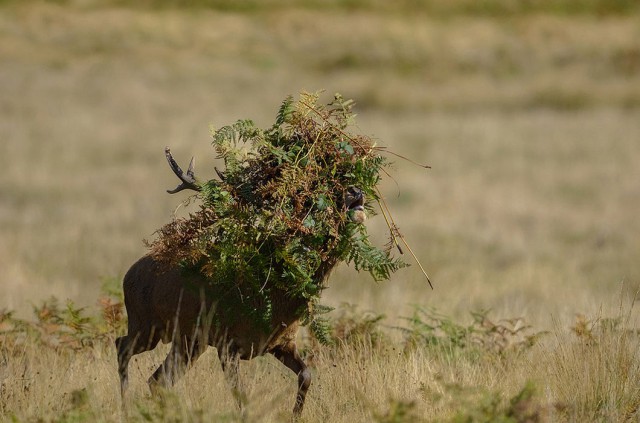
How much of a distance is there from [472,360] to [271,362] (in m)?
1.52

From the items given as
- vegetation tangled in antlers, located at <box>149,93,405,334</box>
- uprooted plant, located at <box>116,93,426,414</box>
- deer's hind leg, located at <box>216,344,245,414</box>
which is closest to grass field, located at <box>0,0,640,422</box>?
deer's hind leg, located at <box>216,344,245,414</box>

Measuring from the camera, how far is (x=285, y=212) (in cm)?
580

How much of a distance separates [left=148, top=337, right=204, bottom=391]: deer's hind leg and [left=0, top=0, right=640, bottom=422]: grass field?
0.10m

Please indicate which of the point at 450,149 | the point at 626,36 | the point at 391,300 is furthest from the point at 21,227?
the point at 626,36

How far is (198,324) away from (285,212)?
96 centimetres

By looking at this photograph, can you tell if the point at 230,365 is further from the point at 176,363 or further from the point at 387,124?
the point at 387,124

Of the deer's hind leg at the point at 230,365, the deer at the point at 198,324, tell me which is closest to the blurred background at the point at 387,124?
the deer at the point at 198,324

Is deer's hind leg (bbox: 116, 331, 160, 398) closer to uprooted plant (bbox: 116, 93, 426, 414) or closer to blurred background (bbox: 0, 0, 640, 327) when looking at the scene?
uprooted plant (bbox: 116, 93, 426, 414)

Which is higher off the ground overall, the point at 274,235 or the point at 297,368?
the point at 274,235

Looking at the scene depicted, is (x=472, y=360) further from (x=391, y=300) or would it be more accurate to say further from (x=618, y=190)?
(x=618, y=190)

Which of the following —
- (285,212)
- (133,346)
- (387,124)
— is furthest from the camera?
(387,124)

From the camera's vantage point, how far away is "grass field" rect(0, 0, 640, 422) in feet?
20.6

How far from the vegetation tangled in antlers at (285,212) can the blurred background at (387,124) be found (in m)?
0.70

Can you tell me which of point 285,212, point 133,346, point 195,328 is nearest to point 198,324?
point 195,328
